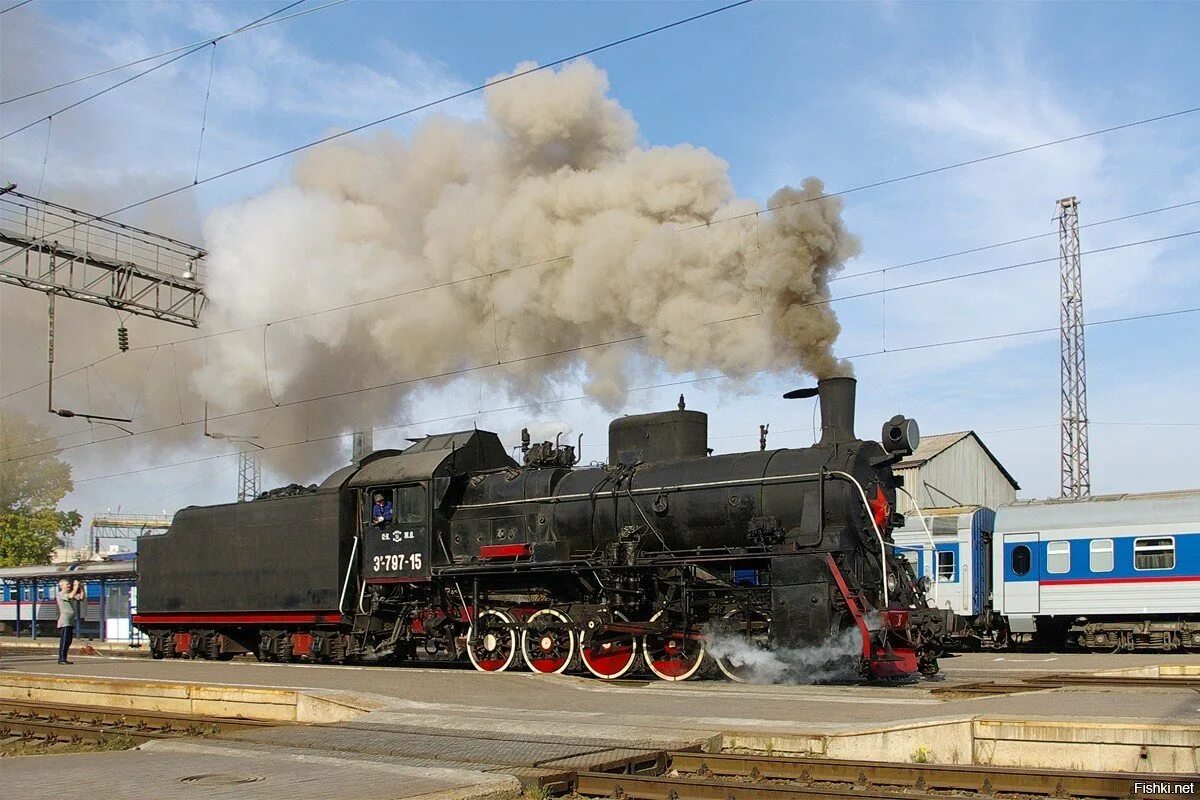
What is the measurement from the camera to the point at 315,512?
16.8m

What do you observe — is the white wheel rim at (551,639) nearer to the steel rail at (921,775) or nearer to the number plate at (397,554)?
the number plate at (397,554)

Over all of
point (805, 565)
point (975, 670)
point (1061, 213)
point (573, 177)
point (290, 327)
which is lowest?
point (975, 670)

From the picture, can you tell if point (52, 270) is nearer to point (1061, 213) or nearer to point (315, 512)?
point (315, 512)

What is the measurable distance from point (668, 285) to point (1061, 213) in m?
16.6

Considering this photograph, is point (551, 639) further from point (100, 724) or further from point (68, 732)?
point (68, 732)

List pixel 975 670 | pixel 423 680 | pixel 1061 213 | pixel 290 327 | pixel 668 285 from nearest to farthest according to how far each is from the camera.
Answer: pixel 423 680, pixel 975 670, pixel 668 285, pixel 290 327, pixel 1061 213

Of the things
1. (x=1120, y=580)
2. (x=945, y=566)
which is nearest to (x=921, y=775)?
(x=1120, y=580)

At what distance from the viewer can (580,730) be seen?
861 centimetres

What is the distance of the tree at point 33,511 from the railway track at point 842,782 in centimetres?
3887

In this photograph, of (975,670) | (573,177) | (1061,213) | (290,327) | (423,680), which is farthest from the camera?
(1061,213)

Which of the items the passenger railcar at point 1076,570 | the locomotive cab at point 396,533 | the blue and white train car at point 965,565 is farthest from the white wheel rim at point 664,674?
the blue and white train car at point 965,565

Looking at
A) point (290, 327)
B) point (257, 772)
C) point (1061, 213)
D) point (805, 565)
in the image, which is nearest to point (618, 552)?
point (805, 565)

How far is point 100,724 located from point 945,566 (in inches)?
586

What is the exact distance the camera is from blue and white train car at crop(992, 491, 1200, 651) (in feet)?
59.8
